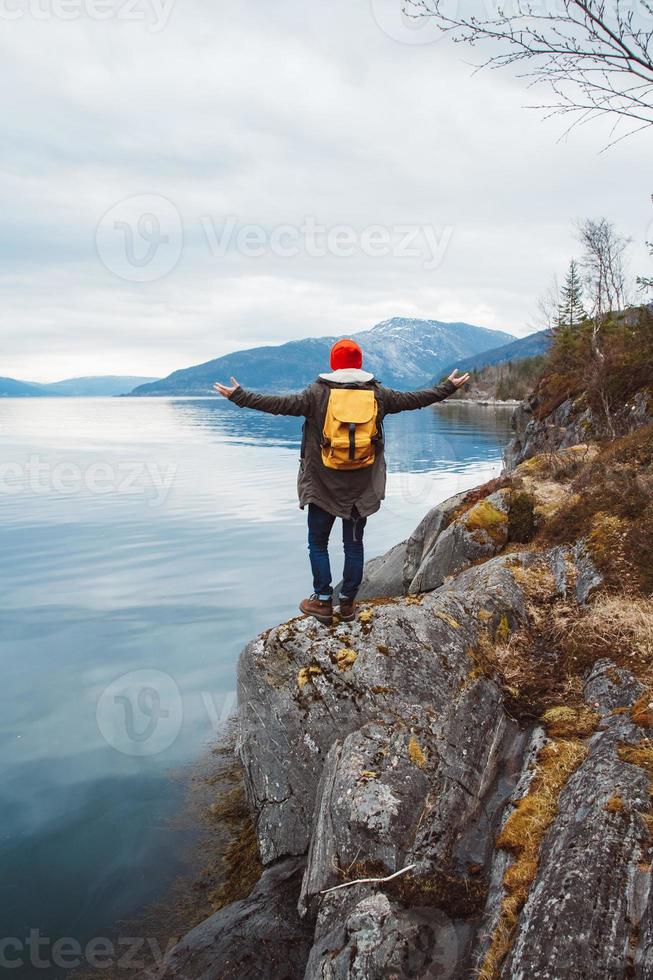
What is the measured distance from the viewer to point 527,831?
5809 mm

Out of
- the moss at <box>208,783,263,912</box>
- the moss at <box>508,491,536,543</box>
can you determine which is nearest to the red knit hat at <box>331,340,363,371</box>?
the moss at <box>208,783,263,912</box>

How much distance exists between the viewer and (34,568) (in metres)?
31.7

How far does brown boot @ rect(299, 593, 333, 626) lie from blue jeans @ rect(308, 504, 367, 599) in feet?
0.70

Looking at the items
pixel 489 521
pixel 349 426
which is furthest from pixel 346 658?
pixel 489 521

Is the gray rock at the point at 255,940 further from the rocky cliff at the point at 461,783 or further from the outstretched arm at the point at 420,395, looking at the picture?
the outstretched arm at the point at 420,395

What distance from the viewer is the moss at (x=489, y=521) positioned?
14.7 metres

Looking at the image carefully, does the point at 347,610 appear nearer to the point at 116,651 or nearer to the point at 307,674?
the point at 307,674

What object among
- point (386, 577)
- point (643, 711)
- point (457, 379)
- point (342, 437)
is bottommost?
point (386, 577)

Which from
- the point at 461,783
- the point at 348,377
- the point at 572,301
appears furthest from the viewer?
the point at 572,301

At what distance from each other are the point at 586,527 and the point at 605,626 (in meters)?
3.74

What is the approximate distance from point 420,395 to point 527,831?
513 cm

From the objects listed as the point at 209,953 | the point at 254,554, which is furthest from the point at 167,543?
the point at 209,953

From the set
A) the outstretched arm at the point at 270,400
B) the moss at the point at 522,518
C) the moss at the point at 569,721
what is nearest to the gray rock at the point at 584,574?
the moss at the point at 522,518

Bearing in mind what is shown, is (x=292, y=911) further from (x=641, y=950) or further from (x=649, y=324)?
(x=649, y=324)
